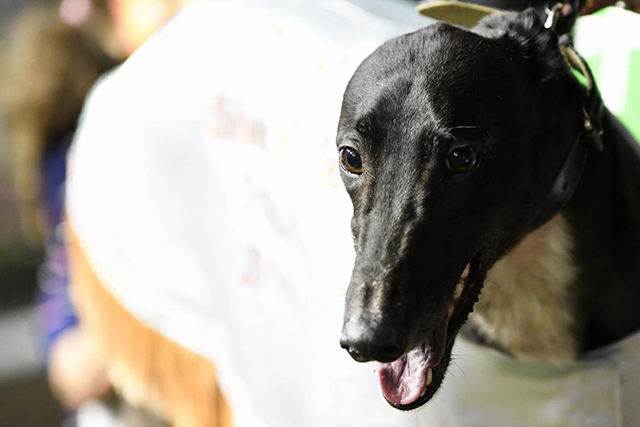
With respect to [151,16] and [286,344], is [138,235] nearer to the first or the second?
[286,344]

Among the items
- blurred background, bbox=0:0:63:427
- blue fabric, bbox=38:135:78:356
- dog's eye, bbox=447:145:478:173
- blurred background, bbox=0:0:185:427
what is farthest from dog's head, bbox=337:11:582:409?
blurred background, bbox=0:0:63:427

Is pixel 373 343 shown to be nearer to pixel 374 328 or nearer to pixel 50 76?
pixel 374 328

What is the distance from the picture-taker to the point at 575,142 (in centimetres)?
69

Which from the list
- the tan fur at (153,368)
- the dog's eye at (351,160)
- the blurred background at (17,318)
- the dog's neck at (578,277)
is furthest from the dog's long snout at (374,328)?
the blurred background at (17,318)

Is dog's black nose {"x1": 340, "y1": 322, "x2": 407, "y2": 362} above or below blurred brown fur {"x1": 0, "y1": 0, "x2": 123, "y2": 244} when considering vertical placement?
above

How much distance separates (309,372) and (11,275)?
1519 millimetres

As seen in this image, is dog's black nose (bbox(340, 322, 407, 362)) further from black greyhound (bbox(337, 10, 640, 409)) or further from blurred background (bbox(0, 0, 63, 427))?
blurred background (bbox(0, 0, 63, 427))

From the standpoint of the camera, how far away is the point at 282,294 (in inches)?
36.4

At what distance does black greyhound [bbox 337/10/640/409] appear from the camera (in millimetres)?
572

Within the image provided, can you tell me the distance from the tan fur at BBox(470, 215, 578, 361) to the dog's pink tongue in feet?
0.55

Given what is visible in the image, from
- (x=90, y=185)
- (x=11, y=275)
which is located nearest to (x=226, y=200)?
(x=90, y=185)

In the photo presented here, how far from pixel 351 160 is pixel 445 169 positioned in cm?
7

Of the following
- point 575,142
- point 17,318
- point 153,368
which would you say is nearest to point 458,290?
point 575,142

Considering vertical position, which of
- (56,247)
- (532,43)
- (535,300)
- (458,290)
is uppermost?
(532,43)
